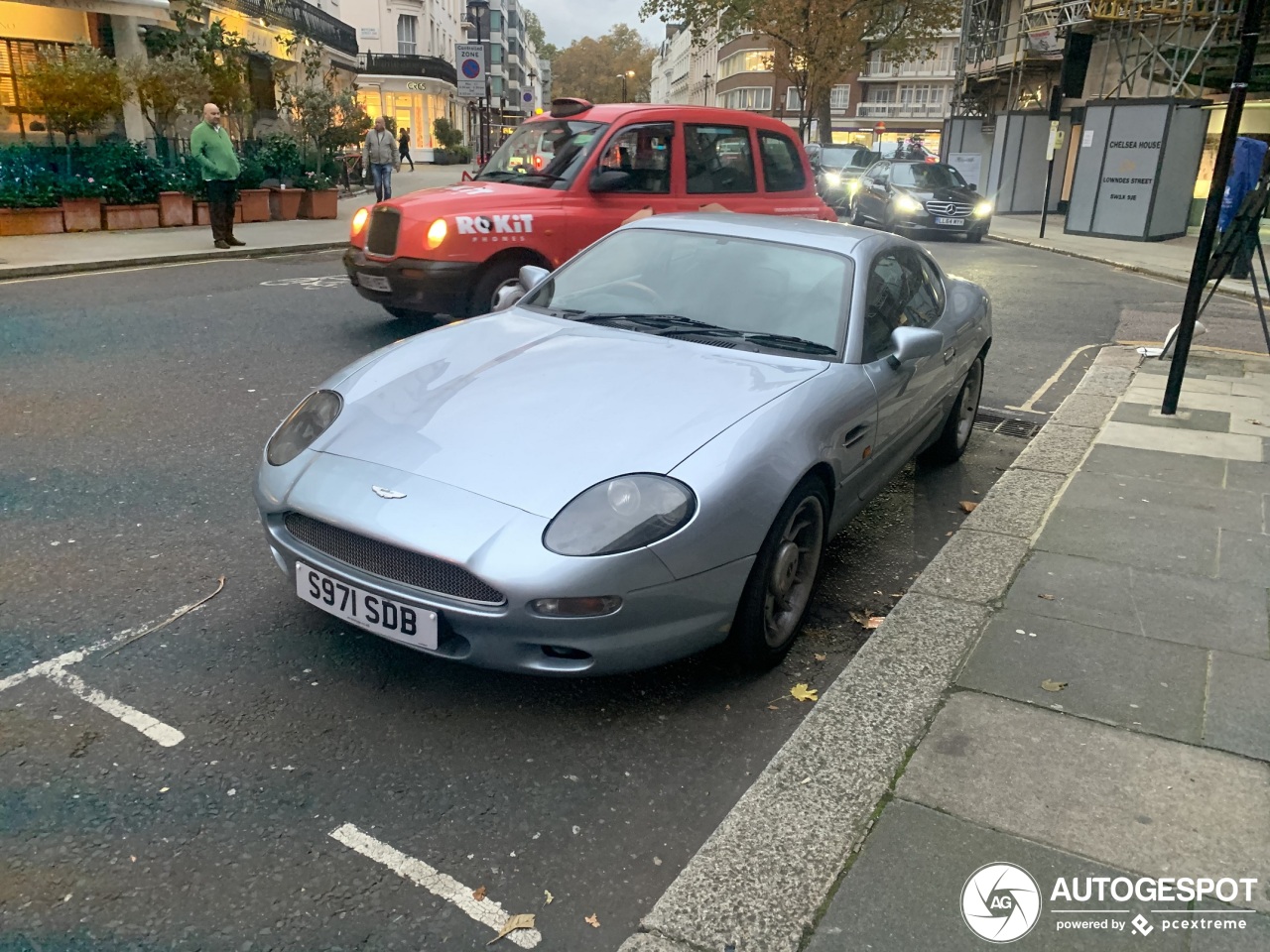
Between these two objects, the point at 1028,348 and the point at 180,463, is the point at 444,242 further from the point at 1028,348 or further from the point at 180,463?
the point at 1028,348

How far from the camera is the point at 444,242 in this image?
25.2ft

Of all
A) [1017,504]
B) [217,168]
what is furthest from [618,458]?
[217,168]

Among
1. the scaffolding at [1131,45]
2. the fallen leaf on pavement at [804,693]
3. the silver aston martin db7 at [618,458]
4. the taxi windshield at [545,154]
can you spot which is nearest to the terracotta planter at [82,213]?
the taxi windshield at [545,154]

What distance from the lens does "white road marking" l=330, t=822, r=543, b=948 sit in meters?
2.25

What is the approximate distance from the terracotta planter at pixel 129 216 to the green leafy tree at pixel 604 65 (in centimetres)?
13160

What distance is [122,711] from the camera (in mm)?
2980

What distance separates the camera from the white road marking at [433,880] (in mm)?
2252

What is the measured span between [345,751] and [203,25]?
2695 centimetres

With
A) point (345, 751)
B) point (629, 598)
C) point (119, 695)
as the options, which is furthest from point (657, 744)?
point (119, 695)

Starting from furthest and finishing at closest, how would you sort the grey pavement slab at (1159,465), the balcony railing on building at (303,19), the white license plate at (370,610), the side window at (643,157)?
the balcony railing on building at (303,19), the side window at (643,157), the grey pavement slab at (1159,465), the white license plate at (370,610)

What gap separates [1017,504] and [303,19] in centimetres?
3412

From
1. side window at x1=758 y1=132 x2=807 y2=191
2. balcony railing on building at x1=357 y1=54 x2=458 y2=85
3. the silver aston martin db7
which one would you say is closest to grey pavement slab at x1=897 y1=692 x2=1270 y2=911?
the silver aston martin db7

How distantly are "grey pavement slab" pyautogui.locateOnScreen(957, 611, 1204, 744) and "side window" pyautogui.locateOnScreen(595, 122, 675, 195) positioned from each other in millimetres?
5707

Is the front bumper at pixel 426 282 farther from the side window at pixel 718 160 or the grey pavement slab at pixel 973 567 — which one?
the grey pavement slab at pixel 973 567
